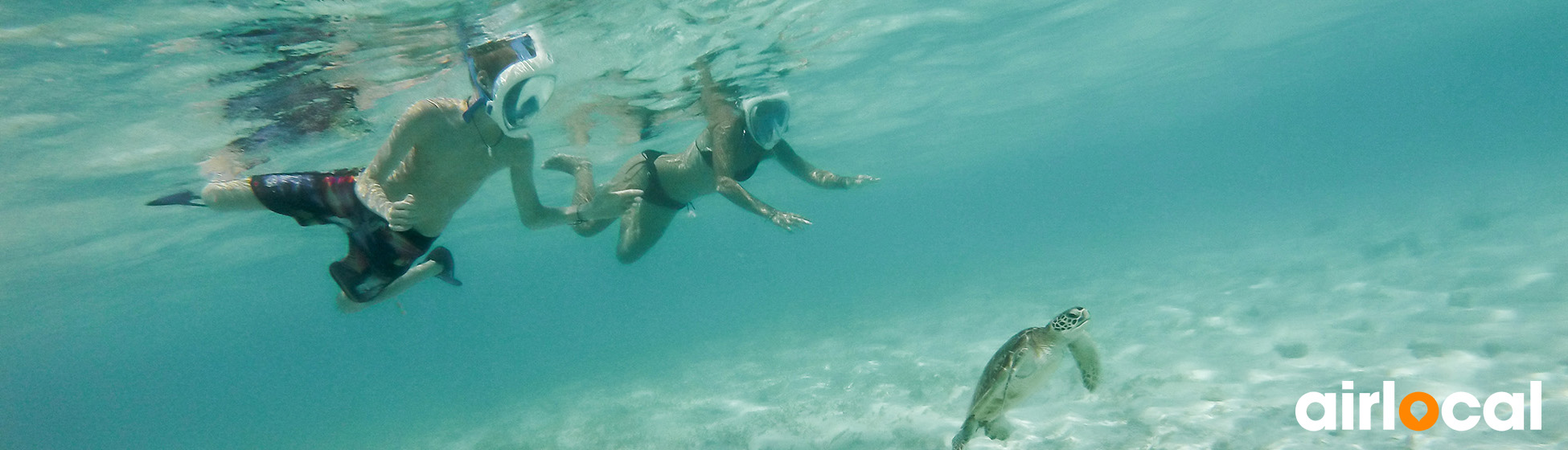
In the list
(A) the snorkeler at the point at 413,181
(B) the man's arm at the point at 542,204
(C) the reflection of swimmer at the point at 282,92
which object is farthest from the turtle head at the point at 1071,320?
(C) the reflection of swimmer at the point at 282,92

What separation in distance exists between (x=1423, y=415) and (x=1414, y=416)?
0.08m

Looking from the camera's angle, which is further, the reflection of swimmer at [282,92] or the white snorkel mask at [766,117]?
the reflection of swimmer at [282,92]

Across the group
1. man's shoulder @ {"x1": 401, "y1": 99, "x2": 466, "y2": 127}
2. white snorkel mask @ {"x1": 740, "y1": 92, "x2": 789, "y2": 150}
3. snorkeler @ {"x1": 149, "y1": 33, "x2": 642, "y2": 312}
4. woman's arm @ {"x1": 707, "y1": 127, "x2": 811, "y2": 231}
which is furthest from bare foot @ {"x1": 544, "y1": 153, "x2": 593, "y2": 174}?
man's shoulder @ {"x1": 401, "y1": 99, "x2": 466, "y2": 127}

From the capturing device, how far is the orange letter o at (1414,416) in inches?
252

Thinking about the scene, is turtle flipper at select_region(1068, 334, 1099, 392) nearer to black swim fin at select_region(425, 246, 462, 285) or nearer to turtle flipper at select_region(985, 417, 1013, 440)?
turtle flipper at select_region(985, 417, 1013, 440)

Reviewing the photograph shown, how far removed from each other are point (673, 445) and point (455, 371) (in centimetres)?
3325

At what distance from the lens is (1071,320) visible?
131 inches

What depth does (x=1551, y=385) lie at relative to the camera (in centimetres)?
674

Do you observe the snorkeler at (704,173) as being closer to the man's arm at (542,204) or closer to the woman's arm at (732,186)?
the woman's arm at (732,186)

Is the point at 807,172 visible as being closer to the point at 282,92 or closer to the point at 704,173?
the point at 704,173

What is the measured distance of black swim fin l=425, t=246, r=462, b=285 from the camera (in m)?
5.84

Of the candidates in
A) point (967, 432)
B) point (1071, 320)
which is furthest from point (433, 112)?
point (1071, 320)

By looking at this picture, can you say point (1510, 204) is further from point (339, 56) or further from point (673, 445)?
point (339, 56)

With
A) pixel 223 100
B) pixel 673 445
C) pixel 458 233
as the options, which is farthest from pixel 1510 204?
pixel 458 233
